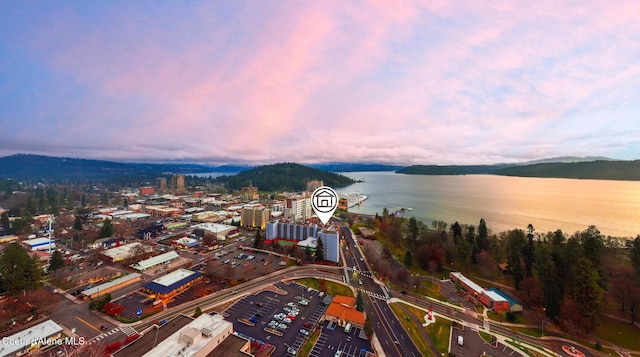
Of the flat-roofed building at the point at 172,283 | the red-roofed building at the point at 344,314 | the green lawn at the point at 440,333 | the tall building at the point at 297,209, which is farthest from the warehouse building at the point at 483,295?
the tall building at the point at 297,209

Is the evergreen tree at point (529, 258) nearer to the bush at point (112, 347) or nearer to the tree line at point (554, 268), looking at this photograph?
the tree line at point (554, 268)

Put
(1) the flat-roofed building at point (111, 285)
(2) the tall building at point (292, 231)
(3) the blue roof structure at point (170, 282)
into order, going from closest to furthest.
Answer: (1) the flat-roofed building at point (111, 285)
(3) the blue roof structure at point (170, 282)
(2) the tall building at point (292, 231)

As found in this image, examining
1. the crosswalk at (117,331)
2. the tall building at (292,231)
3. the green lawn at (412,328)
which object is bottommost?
the crosswalk at (117,331)

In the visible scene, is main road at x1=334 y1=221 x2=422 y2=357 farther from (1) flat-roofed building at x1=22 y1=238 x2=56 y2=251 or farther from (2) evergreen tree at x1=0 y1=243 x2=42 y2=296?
(1) flat-roofed building at x1=22 y1=238 x2=56 y2=251

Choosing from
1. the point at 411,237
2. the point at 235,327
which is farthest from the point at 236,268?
the point at 411,237

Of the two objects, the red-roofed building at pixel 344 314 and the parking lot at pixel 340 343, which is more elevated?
the red-roofed building at pixel 344 314

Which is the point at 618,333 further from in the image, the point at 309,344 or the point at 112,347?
the point at 112,347

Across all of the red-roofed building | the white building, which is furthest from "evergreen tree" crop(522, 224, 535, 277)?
the white building
